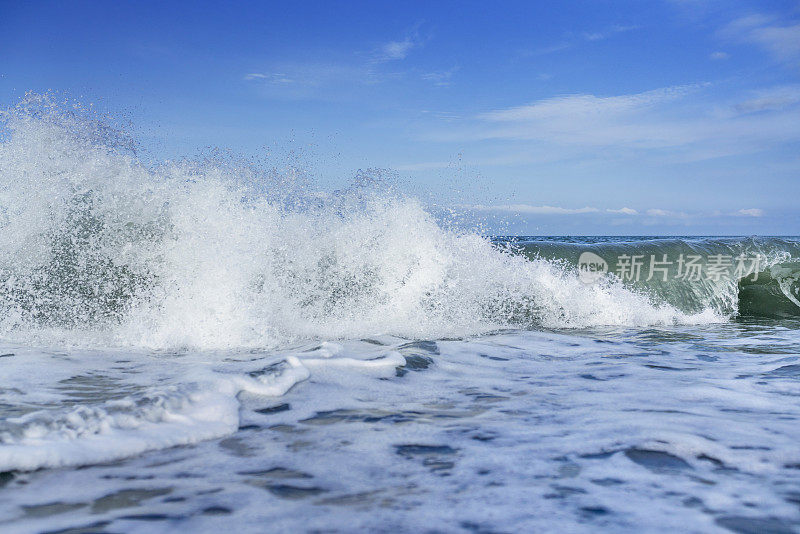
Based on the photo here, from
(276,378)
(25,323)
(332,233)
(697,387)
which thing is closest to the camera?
(276,378)

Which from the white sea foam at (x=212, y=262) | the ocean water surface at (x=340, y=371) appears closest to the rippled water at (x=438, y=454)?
the ocean water surface at (x=340, y=371)

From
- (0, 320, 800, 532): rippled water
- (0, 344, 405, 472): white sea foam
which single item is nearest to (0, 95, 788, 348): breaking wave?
(0, 320, 800, 532): rippled water

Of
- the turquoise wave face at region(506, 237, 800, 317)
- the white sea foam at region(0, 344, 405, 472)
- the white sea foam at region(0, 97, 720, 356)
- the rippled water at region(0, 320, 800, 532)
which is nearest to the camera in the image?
the rippled water at region(0, 320, 800, 532)

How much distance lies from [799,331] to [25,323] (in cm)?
656

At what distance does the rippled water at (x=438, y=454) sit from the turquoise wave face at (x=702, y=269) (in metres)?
4.48

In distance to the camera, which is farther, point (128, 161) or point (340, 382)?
point (128, 161)

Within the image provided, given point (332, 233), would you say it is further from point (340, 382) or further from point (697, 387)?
point (697, 387)

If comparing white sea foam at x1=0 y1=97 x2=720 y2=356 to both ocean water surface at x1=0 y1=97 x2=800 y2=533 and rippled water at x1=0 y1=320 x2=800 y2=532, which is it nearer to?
ocean water surface at x1=0 y1=97 x2=800 y2=533

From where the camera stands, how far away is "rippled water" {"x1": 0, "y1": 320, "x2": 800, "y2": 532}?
4.58 feet

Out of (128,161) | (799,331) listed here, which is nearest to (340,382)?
(128,161)

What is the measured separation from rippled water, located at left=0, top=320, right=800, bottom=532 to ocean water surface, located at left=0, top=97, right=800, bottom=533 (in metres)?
0.01

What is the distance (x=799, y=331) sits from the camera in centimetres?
555

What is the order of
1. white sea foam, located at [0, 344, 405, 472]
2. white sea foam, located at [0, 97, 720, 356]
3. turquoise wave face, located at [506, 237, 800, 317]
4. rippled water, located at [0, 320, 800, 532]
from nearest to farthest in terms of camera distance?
rippled water, located at [0, 320, 800, 532] < white sea foam, located at [0, 344, 405, 472] < white sea foam, located at [0, 97, 720, 356] < turquoise wave face, located at [506, 237, 800, 317]

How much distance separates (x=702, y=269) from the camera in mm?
8547
